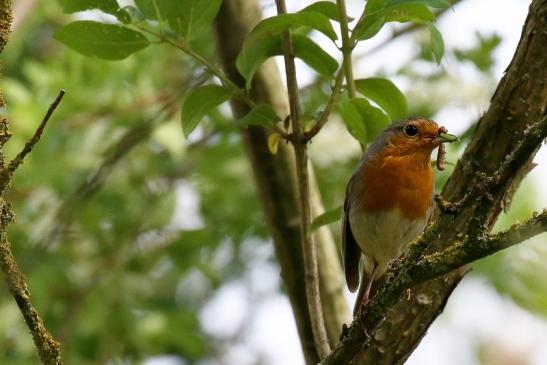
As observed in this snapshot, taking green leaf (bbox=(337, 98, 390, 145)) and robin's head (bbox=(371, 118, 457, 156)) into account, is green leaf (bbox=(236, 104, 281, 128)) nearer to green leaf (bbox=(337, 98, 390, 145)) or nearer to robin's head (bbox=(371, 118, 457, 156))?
green leaf (bbox=(337, 98, 390, 145))

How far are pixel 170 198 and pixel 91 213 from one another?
1.78 ft

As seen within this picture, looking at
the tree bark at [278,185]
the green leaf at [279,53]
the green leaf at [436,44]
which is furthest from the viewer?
the tree bark at [278,185]

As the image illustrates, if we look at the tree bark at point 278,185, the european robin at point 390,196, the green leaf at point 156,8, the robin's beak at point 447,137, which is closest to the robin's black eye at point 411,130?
the european robin at point 390,196

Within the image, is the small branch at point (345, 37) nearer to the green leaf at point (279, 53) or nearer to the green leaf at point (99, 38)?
the green leaf at point (279, 53)

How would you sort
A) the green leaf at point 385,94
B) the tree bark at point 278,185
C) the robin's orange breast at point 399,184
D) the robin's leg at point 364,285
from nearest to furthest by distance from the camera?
the green leaf at point 385,94, the tree bark at point 278,185, the robin's orange breast at point 399,184, the robin's leg at point 364,285

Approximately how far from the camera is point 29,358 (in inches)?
243

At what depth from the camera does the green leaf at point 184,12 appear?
126 inches

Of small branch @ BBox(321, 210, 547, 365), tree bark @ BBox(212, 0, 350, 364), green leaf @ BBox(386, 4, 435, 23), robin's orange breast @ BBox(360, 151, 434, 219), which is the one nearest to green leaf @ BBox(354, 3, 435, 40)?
green leaf @ BBox(386, 4, 435, 23)

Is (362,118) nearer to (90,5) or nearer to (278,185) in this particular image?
(278,185)

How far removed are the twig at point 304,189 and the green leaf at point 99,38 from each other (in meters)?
0.52

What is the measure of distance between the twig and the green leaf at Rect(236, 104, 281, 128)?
74 millimetres

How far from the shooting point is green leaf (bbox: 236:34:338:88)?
3338 millimetres

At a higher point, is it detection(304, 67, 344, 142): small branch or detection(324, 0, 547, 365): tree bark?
detection(304, 67, 344, 142): small branch

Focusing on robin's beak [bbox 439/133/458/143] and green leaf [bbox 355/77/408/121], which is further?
robin's beak [bbox 439/133/458/143]
